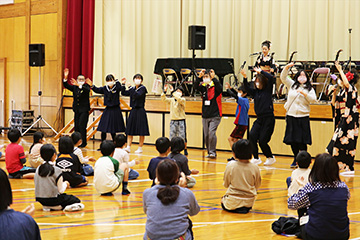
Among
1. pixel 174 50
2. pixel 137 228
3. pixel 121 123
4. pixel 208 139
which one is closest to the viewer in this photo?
pixel 137 228

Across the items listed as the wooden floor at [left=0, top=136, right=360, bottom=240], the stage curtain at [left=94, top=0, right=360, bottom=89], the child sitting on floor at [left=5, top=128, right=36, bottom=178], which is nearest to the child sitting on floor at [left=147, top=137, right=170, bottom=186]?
the wooden floor at [left=0, top=136, right=360, bottom=240]

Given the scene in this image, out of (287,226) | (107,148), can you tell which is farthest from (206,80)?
(287,226)

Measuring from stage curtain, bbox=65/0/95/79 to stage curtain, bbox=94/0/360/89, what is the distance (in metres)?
0.34

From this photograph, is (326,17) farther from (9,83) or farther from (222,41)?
(9,83)

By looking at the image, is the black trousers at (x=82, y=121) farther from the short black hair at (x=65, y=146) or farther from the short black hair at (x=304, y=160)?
the short black hair at (x=304, y=160)

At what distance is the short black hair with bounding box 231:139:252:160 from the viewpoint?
5.07m

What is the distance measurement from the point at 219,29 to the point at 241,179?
8.81 meters

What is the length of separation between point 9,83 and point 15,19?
5.89 feet

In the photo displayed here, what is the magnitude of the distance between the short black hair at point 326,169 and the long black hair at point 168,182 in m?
0.99

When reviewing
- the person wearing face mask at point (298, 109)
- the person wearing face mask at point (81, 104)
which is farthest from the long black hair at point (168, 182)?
the person wearing face mask at point (81, 104)

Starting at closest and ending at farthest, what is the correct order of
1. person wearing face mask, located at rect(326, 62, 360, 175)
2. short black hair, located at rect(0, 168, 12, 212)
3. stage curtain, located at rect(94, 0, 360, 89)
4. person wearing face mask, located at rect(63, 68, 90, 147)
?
1. short black hair, located at rect(0, 168, 12, 212)
2. person wearing face mask, located at rect(326, 62, 360, 175)
3. person wearing face mask, located at rect(63, 68, 90, 147)
4. stage curtain, located at rect(94, 0, 360, 89)

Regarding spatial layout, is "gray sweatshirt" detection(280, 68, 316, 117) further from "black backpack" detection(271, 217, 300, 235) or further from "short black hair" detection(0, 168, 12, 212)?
"short black hair" detection(0, 168, 12, 212)

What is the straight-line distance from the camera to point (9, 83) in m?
15.3

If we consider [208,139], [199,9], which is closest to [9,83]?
[199,9]
